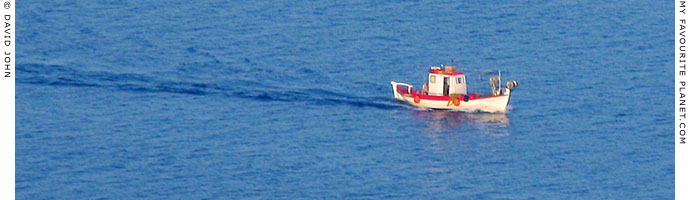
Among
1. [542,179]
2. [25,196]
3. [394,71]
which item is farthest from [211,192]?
[394,71]

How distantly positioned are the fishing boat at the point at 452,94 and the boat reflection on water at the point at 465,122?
2.19 ft

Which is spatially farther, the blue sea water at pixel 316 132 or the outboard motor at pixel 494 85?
the outboard motor at pixel 494 85

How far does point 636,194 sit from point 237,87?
4112 cm

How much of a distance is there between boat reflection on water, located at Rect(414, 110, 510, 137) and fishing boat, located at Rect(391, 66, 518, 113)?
67 centimetres

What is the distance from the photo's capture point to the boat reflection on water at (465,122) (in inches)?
7077

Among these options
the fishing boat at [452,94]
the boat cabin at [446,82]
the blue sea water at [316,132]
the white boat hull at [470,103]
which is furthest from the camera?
the boat cabin at [446,82]

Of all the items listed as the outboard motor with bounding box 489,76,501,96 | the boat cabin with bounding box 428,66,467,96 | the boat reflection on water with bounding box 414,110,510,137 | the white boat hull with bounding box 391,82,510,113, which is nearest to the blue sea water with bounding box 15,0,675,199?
the boat reflection on water with bounding box 414,110,510,137

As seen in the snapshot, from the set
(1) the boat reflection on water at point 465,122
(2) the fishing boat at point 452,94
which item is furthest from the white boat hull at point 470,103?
(1) the boat reflection on water at point 465,122

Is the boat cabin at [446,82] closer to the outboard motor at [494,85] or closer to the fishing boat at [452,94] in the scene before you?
the fishing boat at [452,94]

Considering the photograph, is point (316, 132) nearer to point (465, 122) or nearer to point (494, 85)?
point (465, 122)

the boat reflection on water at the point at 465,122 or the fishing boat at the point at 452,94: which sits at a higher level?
the fishing boat at the point at 452,94

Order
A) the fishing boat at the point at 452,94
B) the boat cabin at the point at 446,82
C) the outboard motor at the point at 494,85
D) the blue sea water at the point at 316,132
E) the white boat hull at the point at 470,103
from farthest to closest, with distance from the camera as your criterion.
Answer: the boat cabin at the point at 446,82, the outboard motor at the point at 494,85, the fishing boat at the point at 452,94, the white boat hull at the point at 470,103, the blue sea water at the point at 316,132

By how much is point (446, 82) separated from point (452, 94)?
2.29 m

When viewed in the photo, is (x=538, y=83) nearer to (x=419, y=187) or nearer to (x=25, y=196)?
(x=419, y=187)
